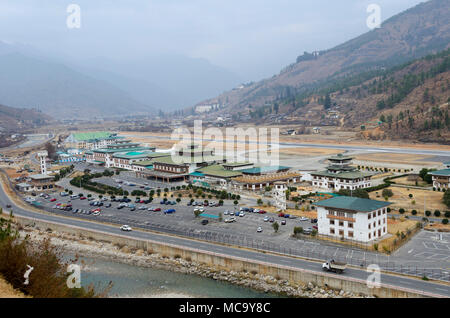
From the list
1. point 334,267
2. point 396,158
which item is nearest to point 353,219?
point 334,267

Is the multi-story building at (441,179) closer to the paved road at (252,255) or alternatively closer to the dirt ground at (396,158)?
the dirt ground at (396,158)

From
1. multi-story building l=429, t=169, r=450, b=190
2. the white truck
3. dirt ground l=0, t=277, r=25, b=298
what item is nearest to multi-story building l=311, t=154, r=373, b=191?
multi-story building l=429, t=169, r=450, b=190

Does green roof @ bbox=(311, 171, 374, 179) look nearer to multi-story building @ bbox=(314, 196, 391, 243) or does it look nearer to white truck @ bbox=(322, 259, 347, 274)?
multi-story building @ bbox=(314, 196, 391, 243)

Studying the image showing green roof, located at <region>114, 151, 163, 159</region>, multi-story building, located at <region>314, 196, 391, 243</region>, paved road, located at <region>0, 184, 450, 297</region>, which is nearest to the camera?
paved road, located at <region>0, 184, 450, 297</region>

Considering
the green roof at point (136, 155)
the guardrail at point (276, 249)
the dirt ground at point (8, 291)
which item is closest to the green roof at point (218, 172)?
the green roof at point (136, 155)

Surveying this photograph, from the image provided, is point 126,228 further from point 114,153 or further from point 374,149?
point 374,149
